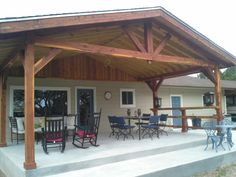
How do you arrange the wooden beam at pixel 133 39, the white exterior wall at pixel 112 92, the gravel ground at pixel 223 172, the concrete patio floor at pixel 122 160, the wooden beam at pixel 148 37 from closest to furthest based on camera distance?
the concrete patio floor at pixel 122 160 < the gravel ground at pixel 223 172 < the wooden beam at pixel 133 39 < the wooden beam at pixel 148 37 < the white exterior wall at pixel 112 92

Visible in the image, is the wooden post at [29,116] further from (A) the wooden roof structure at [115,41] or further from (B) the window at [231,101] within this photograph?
(B) the window at [231,101]

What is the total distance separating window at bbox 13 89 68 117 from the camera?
9188mm

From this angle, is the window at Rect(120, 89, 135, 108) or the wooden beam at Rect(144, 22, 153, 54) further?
the window at Rect(120, 89, 135, 108)

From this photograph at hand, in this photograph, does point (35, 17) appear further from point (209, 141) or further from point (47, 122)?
point (209, 141)

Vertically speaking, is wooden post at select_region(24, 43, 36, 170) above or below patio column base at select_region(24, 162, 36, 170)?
above

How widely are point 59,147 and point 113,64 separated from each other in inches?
200

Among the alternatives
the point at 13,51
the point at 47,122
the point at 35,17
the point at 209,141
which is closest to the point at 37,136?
the point at 47,122

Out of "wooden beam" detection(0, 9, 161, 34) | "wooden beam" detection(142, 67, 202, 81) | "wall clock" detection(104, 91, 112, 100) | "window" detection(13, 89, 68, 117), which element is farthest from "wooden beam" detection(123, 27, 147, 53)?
"wall clock" detection(104, 91, 112, 100)

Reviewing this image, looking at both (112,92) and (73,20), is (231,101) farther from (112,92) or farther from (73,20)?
(73,20)

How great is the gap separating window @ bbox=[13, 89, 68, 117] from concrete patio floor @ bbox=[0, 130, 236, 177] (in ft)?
7.59

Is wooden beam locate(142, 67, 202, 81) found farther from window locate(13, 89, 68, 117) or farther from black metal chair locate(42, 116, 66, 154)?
black metal chair locate(42, 116, 66, 154)

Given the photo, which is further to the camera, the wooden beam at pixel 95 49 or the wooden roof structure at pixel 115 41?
the wooden beam at pixel 95 49

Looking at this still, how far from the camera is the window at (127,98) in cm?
1172

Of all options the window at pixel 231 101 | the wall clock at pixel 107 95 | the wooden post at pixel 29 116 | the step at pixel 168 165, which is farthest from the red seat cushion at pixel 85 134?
the window at pixel 231 101
